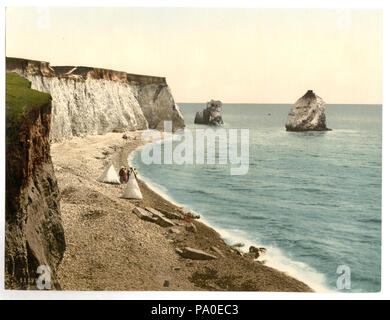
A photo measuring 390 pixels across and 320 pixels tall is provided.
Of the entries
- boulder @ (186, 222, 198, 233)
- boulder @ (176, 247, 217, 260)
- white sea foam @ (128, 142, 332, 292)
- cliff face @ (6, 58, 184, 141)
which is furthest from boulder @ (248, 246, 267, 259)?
cliff face @ (6, 58, 184, 141)

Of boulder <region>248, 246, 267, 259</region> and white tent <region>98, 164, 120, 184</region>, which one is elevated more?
white tent <region>98, 164, 120, 184</region>

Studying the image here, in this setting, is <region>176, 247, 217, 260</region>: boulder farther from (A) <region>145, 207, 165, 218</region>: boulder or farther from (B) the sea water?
(A) <region>145, 207, 165, 218</region>: boulder

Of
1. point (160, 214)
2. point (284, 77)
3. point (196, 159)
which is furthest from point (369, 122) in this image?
point (160, 214)

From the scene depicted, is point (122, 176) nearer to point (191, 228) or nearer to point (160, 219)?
point (160, 219)

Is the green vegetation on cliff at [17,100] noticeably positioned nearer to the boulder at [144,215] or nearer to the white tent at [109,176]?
the white tent at [109,176]

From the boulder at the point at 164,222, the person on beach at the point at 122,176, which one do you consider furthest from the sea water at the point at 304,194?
the boulder at the point at 164,222

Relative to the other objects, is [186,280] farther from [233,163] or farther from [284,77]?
[284,77]

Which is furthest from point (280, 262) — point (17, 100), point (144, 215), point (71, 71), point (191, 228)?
point (71, 71)
